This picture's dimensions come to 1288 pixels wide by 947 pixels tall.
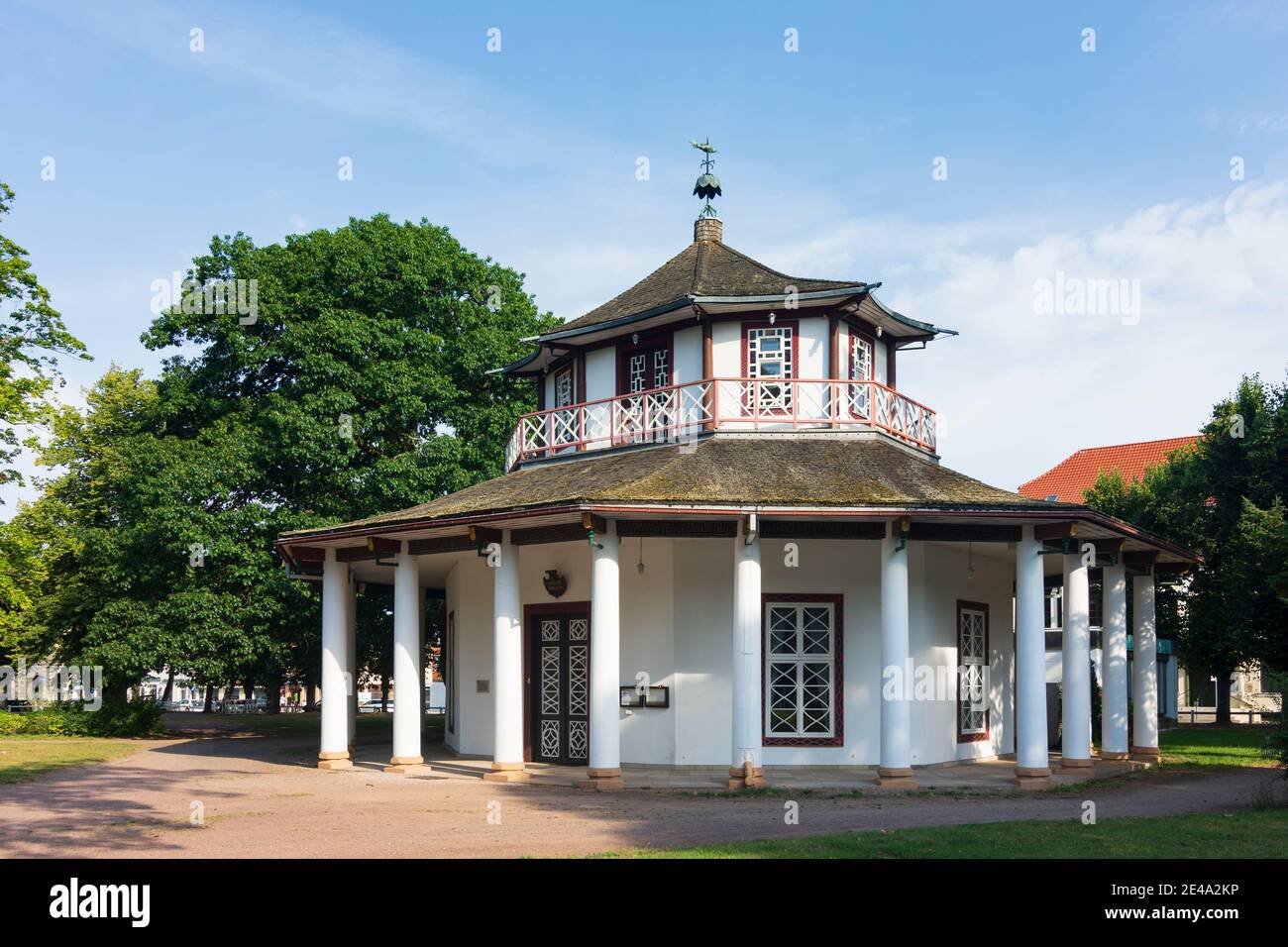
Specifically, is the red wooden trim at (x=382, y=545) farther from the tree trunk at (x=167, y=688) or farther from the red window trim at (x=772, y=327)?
the tree trunk at (x=167, y=688)

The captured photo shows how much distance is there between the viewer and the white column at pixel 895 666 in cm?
1555

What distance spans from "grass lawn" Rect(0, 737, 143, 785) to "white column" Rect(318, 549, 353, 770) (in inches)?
168

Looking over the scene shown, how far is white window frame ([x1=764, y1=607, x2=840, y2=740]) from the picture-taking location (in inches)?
706

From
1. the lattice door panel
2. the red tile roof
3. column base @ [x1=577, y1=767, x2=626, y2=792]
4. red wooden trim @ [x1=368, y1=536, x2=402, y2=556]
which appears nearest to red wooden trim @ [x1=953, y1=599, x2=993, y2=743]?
the lattice door panel

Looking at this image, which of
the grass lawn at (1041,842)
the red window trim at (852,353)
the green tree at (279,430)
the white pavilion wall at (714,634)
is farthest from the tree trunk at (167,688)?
the grass lawn at (1041,842)

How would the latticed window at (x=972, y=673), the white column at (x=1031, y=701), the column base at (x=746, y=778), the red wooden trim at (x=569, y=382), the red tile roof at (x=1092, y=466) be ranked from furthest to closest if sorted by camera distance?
the red tile roof at (x=1092, y=466) < the red wooden trim at (x=569, y=382) < the latticed window at (x=972, y=673) < the white column at (x=1031, y=701) < the column base at (x=746, y=778)

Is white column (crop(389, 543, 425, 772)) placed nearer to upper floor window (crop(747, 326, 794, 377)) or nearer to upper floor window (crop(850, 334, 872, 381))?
upper floor window (crop(747, 326, 794, 377))

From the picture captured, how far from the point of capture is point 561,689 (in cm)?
1881

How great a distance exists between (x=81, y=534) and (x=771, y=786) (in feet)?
69.8

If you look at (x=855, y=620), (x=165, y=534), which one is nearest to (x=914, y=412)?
(x=855, y=620)

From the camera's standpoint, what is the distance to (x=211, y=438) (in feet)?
94.5

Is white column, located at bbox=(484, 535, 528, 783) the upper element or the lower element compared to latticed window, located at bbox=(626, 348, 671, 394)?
lower

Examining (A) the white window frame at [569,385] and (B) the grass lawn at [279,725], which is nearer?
(A) the white window frame at [569,385]

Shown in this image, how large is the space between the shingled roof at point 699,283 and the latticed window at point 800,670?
5.41 meters
